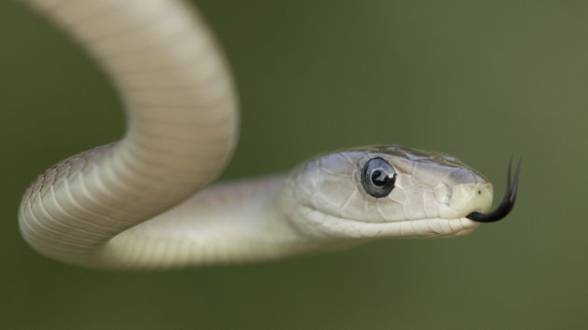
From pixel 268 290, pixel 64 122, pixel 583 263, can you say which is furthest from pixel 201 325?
pixel 583 263

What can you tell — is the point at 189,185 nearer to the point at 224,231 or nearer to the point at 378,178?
the point at 378,178

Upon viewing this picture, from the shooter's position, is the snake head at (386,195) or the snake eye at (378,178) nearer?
the snake head at (386,195)

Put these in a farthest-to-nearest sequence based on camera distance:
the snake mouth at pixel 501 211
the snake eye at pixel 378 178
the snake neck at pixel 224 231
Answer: the snake neck at pixel 224 231 → the snake eye at pixel 378 178 → the snake mouth at pixel 501 211

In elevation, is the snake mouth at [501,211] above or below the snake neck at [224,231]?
above

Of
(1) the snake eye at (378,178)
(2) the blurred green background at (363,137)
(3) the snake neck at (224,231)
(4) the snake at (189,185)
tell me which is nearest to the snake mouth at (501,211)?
(4) the snake at (189,185)

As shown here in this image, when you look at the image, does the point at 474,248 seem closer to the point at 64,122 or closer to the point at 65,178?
the point at 64,122

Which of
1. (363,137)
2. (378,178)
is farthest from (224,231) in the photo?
(363,137)

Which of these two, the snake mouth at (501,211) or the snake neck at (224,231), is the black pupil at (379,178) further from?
the snake neck at (224,231)

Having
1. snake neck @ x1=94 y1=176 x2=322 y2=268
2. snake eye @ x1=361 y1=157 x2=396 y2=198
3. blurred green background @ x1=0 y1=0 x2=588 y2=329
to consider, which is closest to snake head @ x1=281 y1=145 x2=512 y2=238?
snake eye @ x1=361 y1=157 x2=396 y2=198
